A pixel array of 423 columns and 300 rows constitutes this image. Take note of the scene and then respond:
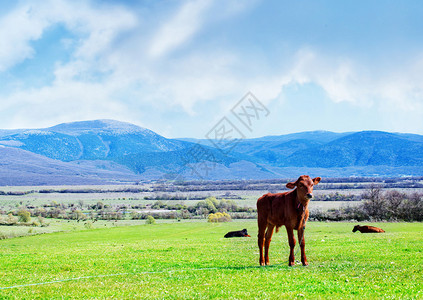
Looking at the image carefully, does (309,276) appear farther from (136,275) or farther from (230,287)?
(136,275)

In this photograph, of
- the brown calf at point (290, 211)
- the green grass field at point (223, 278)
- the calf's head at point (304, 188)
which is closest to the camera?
the green grass field at point (223, 278)

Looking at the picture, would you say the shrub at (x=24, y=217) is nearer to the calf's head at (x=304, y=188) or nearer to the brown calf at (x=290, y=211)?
the brown calf at (x=290, y=211)

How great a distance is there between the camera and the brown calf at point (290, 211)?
12.8 metres

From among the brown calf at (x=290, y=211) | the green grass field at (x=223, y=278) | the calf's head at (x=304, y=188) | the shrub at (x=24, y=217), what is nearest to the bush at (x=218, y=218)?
the shrub at (x=24, y=217)

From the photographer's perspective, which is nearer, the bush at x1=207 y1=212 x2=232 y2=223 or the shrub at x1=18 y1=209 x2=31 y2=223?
the bush at x1=207 y1=212 x2=232 y2=223

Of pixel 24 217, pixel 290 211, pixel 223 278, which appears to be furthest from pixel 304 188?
pixel 24 217

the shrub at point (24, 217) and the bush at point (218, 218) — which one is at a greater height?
the shrub at point (24, 217)

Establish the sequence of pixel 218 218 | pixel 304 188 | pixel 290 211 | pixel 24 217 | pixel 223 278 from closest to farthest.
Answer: pixel 223 278 < pixel 304 188 < pixel 290 211 < pixel 218 218 < pixel 24 217

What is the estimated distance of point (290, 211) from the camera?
13203 millimetres

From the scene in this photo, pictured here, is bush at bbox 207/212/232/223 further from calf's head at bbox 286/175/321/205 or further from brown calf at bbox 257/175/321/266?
calf's head at bbox 286/175/321/205

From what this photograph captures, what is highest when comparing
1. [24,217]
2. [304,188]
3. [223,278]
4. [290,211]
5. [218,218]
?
[304,188]

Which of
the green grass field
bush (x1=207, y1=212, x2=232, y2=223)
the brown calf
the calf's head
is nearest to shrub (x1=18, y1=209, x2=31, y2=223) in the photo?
bush (x1=207, y1=212, x2=232, y2=223)

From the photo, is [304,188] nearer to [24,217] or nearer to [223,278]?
[223,278]

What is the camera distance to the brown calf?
12.8 meters
